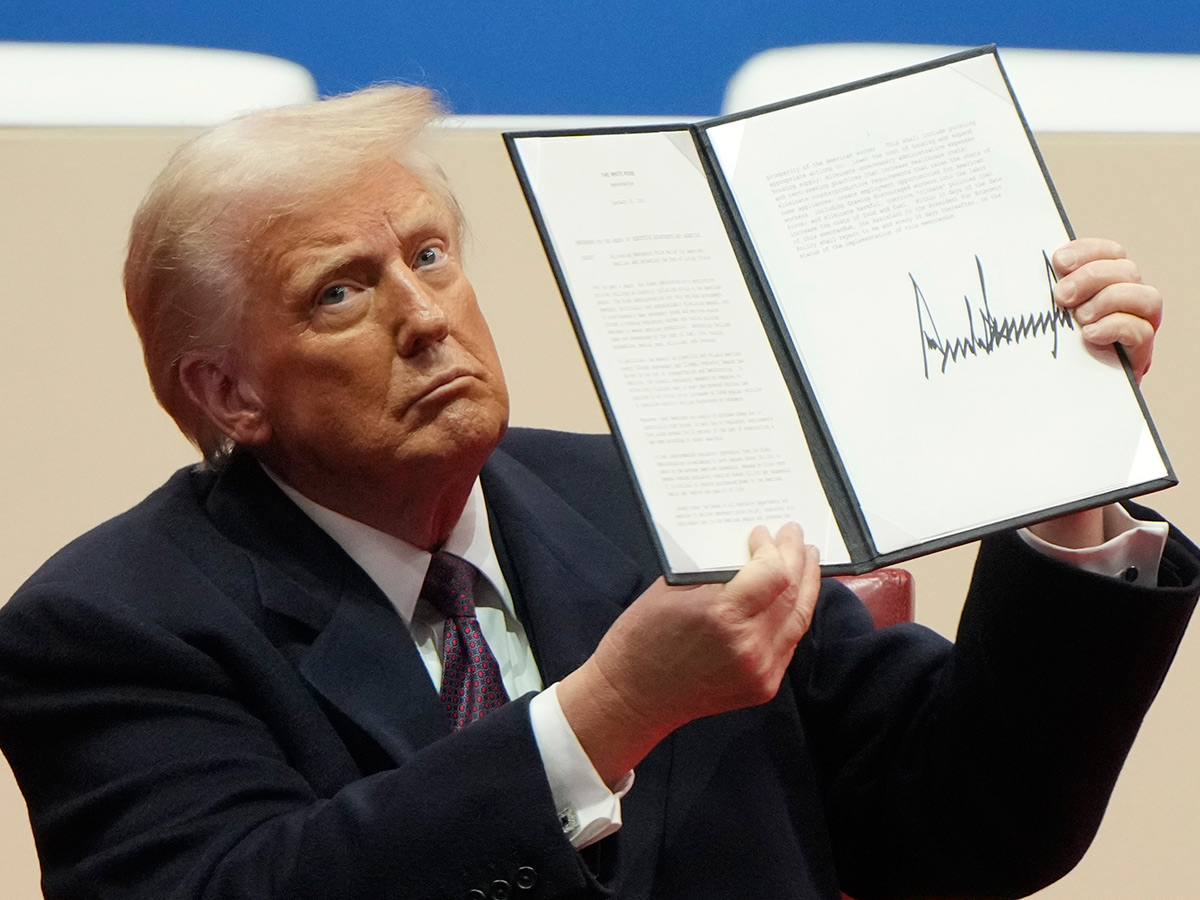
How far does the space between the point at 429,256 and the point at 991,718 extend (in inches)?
27.1

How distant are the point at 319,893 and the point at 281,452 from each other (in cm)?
48

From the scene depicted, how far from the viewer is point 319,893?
1.12 meters

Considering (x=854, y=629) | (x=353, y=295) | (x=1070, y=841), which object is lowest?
(x=1070, y=841)

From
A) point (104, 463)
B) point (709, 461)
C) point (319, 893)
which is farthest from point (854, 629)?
point (104, 463)

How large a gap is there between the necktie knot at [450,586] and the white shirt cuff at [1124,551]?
529 mm

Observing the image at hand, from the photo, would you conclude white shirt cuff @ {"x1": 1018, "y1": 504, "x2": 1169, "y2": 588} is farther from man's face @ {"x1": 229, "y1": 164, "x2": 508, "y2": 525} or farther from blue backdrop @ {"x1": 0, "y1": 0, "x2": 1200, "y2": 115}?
blue backdrop @ {"x1": 0, "y1": 0, "x2": 1200, "y2": 115}

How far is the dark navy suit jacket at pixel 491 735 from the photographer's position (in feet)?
3.77

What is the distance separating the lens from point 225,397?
1480 mm

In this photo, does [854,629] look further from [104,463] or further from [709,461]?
[104,463]

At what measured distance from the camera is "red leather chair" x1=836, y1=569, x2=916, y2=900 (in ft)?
5.72

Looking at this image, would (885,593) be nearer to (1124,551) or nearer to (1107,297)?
(1124,551)

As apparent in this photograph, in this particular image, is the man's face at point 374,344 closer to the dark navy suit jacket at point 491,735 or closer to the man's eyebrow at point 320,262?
the man's eyebrow at point 320,262

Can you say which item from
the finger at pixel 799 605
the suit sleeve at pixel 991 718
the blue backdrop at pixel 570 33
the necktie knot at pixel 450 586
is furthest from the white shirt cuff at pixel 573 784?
the blue backdrop at pixel 570 33

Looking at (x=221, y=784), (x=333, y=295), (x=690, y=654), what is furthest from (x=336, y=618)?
(x=690, y=654)
